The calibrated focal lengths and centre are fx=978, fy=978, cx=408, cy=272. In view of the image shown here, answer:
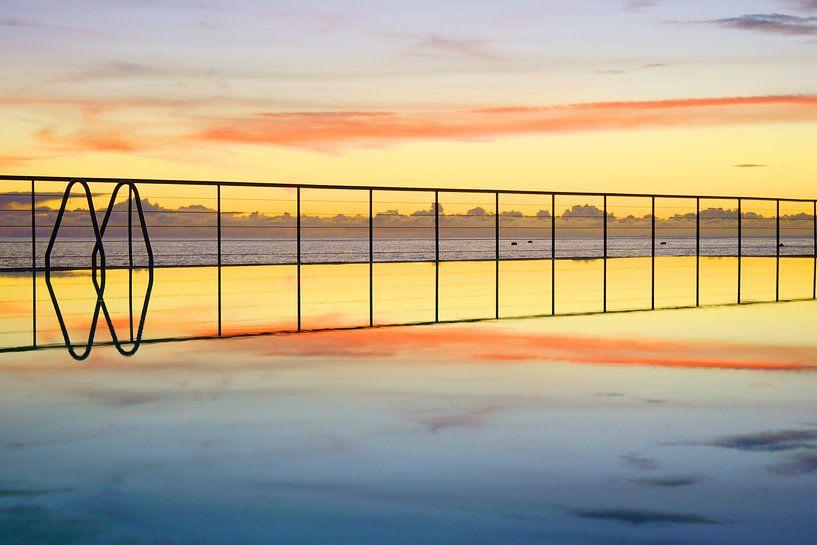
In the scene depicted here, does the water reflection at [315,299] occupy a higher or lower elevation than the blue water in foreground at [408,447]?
higher

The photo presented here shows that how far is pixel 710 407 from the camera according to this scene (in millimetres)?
3312

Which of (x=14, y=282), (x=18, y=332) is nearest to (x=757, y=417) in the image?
(x=18, y=332)

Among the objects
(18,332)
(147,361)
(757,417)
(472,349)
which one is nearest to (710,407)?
(757,417)

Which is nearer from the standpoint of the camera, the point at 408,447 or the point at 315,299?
the point at 408,447

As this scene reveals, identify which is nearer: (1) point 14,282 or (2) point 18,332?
(2) point 18,332

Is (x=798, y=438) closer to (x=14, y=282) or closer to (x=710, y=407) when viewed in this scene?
(x=710, y=407)

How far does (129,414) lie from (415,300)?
16.1 ft

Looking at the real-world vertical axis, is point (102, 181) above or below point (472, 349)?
above

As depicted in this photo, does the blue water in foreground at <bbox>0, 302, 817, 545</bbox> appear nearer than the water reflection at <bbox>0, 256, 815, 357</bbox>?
Yes

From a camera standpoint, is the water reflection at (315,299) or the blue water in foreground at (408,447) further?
the water reflection at (315,299)

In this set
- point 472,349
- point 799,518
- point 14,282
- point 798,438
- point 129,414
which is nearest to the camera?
point 799,518

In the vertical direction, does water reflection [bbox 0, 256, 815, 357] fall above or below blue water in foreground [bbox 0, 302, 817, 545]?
above

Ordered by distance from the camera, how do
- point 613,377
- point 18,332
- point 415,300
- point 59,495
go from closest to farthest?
point 59,495
point 613,377
point 18,332
point 415,300

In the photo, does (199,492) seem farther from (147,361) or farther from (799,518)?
(147,361)
